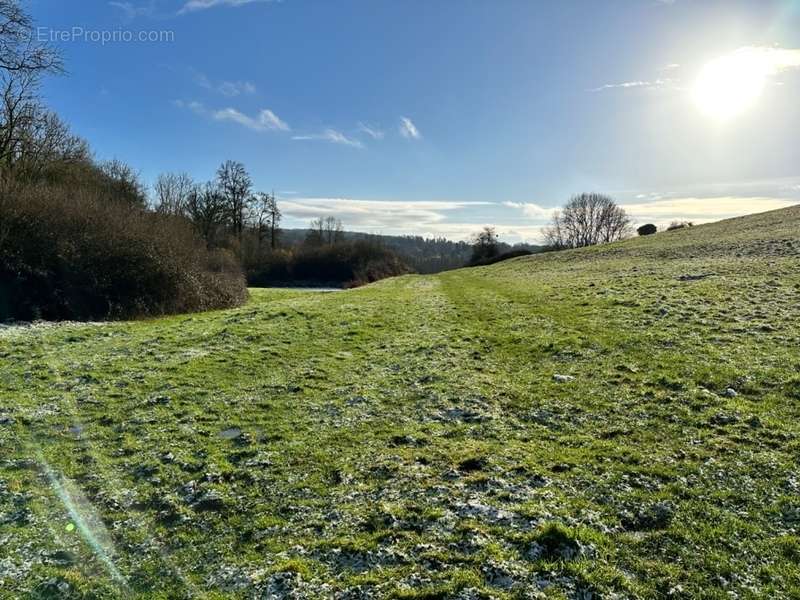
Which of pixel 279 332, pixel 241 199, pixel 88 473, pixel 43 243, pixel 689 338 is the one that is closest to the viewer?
pixel 88 473

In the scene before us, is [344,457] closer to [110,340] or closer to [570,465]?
[570,465]

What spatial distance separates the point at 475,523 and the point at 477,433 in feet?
8.42

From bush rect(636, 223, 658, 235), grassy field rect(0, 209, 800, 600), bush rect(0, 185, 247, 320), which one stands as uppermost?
bush rect(636, 223, 658, 235)

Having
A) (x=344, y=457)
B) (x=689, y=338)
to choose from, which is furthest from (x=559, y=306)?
(x=344, y=457)

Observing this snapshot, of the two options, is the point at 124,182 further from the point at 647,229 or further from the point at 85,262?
the point at 647,229

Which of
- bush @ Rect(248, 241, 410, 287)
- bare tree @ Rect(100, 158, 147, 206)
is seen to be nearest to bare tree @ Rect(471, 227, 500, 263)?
bush @ Rect(248, 241, 410, 287)

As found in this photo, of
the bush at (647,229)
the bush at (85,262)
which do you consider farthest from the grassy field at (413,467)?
the bush at (647,229)

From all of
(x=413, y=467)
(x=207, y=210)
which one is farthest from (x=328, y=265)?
(x=413, y=467)

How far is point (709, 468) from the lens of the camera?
5.77 meters

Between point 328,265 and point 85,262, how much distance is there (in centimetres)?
6361

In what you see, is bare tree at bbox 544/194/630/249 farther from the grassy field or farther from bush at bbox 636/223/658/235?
the grassy field

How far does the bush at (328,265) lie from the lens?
78688mm

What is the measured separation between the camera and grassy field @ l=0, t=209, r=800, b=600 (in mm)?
4234

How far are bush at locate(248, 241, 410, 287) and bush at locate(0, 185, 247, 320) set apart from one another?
51.4m
